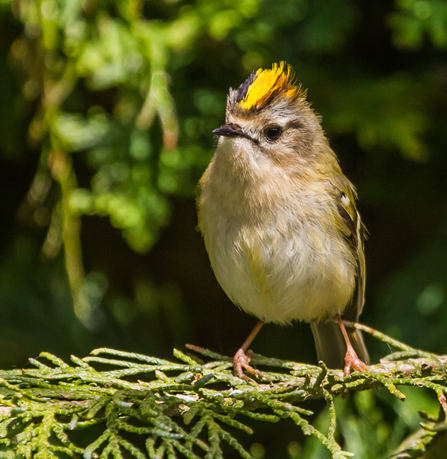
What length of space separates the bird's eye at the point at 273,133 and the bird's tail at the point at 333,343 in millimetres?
815

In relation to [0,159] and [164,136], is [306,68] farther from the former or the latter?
[0,159]

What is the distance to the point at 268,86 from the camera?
1909 millimetres

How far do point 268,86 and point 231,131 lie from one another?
262mm

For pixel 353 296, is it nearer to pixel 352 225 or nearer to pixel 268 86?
pixel 352 225

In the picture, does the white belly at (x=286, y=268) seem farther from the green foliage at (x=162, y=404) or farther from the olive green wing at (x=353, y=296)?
the green foliage at (x=162, y=404)

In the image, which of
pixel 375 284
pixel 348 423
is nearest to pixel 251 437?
pixel 348 423

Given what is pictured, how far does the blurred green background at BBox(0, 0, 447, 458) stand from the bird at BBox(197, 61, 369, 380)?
1.44ft

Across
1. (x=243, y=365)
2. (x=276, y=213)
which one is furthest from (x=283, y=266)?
(x=243, y=365)

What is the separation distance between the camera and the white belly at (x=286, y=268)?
1.79 m

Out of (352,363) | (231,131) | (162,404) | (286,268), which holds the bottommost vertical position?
(162,404)

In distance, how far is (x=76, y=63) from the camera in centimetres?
233

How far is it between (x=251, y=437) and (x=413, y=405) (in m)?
0.81

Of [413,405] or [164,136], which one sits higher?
[164,136]

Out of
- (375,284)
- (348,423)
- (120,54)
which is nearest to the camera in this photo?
(348,423)
